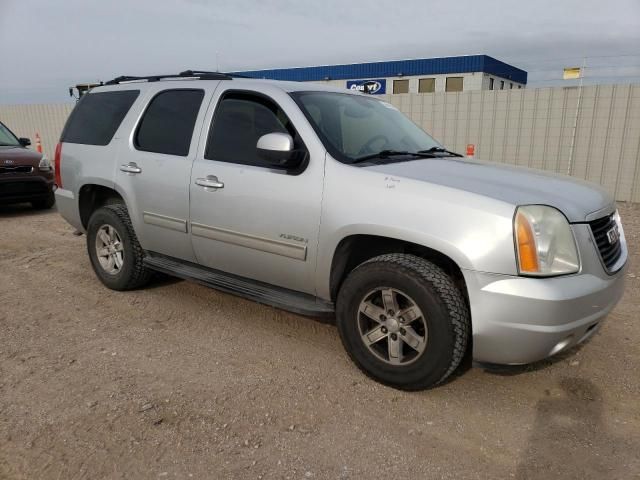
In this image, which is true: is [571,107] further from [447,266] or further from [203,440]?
[203,440]

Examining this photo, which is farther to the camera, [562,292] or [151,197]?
[151,197]

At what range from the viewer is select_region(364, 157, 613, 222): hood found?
9.13 ft

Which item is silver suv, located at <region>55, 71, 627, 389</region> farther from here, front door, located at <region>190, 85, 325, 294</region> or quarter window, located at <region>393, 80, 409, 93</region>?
quarter window, located at <region>393, 80, 409, 93</region>

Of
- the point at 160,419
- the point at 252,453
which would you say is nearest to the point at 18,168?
the point at 160,419

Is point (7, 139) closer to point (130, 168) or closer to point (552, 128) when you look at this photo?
point (130, 168)

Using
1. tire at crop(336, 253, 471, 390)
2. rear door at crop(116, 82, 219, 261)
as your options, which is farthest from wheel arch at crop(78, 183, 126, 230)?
tire at crop(336, 253, 471, 390)

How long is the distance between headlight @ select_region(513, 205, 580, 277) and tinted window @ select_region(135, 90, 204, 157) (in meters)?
2.53

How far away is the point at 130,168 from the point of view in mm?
4336

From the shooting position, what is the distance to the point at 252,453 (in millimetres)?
2531

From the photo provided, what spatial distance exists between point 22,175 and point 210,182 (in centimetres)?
656

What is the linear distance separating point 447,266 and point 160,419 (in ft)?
6.09

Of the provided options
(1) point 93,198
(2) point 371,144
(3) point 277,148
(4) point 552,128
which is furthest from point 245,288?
(4) point 552,128

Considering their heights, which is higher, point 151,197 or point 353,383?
point 151,197

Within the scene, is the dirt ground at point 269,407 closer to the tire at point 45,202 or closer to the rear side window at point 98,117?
the rear side window at point 98,117
